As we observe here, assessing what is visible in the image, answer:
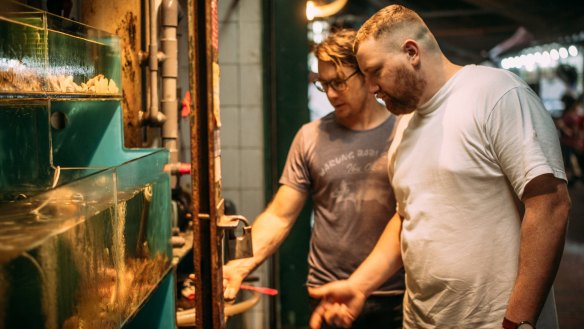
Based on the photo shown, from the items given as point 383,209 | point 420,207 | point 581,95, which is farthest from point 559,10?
point 420,207

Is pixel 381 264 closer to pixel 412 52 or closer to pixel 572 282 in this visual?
pixel 412 52

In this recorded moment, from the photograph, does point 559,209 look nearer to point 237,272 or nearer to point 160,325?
point 237,272

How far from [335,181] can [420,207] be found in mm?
813

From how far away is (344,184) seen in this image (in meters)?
3.04

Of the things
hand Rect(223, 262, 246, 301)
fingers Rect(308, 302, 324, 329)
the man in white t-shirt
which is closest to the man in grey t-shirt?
hand Rect(223, 262, 246, 301)

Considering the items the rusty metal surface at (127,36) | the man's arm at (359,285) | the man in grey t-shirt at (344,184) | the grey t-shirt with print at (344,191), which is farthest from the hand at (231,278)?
the rusty metal surface at (127,36)

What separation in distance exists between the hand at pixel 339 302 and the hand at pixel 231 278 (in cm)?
31

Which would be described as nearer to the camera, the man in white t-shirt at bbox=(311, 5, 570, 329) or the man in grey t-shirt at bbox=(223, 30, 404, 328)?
the man in white t-shirt at bbox=(311, 5, 570, 329)

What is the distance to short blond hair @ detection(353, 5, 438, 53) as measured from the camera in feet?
7.63

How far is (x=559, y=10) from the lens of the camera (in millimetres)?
9211

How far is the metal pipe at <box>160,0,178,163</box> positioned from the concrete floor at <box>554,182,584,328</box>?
4133 mm

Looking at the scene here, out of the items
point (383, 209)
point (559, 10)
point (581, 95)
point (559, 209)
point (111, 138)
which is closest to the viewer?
point (559, 209)

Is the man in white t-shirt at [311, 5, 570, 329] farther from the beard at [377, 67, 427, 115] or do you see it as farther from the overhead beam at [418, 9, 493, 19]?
the overhead beam at [418, 9, 493, 19]

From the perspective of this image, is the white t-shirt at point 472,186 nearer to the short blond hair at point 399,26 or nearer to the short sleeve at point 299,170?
the short blond hair at point 399,26
